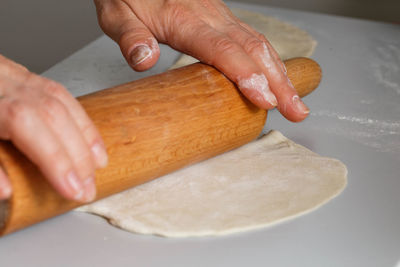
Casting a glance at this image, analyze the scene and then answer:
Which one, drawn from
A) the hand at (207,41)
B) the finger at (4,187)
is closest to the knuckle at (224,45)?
the hand at (207,41)

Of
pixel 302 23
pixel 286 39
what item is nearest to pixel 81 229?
pixel 286 39

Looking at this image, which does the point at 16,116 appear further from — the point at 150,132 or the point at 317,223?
the point at 317,223

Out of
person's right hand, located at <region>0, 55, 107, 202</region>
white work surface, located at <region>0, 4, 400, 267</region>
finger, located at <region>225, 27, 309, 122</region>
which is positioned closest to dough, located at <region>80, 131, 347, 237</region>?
white work surface, located at <region>0, 4, 400, 267</region>

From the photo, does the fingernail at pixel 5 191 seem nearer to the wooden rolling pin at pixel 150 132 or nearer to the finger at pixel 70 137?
the wooden rolling pin at pixel 150 132

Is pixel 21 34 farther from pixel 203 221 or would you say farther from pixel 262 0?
pixel 203 221

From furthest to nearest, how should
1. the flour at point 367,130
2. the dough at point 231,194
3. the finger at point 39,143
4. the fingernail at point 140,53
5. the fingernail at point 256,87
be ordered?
the flour at point 367,130 → the fingernail at point 140,53 → the fingernail at point 256,87 → the dough at point 231,194 → the finger at point 39,143

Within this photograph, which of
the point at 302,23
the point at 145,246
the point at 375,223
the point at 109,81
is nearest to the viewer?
the point at 145,246
